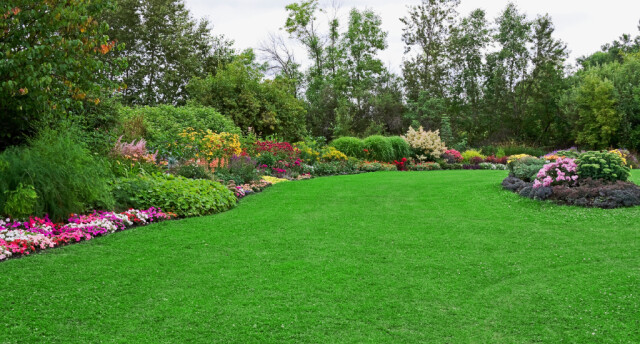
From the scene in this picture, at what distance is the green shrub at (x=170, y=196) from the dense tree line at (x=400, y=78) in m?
9.65

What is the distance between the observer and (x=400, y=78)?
2819cm

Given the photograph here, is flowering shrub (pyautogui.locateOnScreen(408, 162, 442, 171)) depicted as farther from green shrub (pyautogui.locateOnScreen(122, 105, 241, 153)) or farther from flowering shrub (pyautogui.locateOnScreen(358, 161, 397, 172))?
green shrub (pyautogui.locateOnScreen(122, 105, 241, 153))

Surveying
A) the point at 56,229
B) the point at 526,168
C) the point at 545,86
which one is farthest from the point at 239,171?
the point at 545,86

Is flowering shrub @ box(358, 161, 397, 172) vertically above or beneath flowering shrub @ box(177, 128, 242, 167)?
beneath

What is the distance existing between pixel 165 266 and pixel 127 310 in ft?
3.23

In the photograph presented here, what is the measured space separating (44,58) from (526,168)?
27.6ft

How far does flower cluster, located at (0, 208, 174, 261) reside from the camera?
429 centimetres

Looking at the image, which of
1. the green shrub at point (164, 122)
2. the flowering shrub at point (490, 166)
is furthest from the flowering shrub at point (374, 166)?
the green shrub at point (164, 122)

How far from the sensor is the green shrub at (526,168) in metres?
8.29

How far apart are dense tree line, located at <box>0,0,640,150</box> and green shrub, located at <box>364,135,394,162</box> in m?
3.74

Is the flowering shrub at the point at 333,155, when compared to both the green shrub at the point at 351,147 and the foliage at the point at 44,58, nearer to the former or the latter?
the green shrub at the point at 351,147

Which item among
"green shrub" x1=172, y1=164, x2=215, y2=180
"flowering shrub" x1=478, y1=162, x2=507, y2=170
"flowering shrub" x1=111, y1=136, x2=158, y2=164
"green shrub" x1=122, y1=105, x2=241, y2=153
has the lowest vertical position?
"flowering shrub" x1=478, y1=162, x2=507, y2=170

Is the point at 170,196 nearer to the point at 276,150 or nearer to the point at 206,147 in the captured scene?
the point at 206,147

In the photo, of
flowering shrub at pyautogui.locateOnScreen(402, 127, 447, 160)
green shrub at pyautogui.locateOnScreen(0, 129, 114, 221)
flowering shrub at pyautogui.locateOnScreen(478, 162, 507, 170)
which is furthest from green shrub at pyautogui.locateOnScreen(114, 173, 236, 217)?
flowering shrub at pyautogui.locateOnScreen(478, 162, 507, 170)
